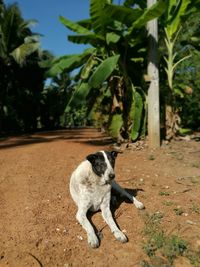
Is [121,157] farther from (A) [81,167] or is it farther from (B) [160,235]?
(B) [160,235]

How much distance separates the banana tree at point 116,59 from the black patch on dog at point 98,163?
425 centimetres

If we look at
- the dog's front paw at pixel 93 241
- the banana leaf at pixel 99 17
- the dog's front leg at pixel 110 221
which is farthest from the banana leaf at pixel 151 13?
the dog's front paw at pixel 93 241

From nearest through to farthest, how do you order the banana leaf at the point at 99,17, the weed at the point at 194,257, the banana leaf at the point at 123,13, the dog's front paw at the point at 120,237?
the weed at the point at 194,257, the dog's front paw at the point at 120,237, the banana leaf at the point at 123,13, the banana leaf at the point at 99,17

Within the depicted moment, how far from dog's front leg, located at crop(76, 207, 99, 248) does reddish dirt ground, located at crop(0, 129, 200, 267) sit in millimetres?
79

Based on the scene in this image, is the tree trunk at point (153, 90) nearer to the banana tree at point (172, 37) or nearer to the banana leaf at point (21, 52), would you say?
the banana tree at point (172, 37)

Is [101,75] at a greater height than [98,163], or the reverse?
[101,75]

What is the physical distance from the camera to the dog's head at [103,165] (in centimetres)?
513

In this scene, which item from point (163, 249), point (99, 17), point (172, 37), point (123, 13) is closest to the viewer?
point (163, 249)

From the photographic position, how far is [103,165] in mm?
5164

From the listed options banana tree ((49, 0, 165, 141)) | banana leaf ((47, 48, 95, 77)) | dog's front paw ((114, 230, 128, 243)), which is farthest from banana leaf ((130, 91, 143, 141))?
dog's front paw ((114, 230, 128, 243))

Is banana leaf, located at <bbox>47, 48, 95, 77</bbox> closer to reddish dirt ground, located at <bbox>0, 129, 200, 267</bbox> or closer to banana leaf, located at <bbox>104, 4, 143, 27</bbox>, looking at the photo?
banana leaf, located at <bbox>104, 4, 143, 27</bbox>

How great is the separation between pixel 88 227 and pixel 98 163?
2.69ft

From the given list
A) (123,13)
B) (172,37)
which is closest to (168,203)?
(123,13)

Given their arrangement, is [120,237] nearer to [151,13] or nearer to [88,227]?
[88,227]
